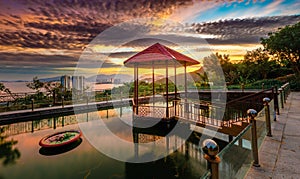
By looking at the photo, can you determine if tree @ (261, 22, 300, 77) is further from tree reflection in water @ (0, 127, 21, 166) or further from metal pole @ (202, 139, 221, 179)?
tree reflection in water @ (0, 127, 21, 166)

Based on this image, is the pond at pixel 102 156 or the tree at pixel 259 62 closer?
the pond at pixel 102 156

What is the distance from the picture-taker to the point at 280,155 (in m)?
2.41

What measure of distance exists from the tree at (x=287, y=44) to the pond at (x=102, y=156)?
13738 millimetres

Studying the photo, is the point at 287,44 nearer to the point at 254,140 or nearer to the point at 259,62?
the point at 259,62

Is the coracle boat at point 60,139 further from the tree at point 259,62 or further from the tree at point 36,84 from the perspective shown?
the tree at point 259,62

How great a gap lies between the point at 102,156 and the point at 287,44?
56.2 ft

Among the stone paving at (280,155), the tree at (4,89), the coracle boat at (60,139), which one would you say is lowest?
the coracle boat at (60,139)

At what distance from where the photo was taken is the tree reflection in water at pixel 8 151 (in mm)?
4316

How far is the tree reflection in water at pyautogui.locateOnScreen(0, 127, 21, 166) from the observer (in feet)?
14.2

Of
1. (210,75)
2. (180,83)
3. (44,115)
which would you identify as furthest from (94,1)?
(210,75)

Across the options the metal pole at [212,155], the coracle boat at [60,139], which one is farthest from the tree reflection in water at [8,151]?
the metal pole at [212,155]

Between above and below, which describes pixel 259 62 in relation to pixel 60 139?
above

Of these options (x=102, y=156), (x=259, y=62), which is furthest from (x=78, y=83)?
(x=259, y=62)

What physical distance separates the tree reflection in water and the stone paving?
226 inches
